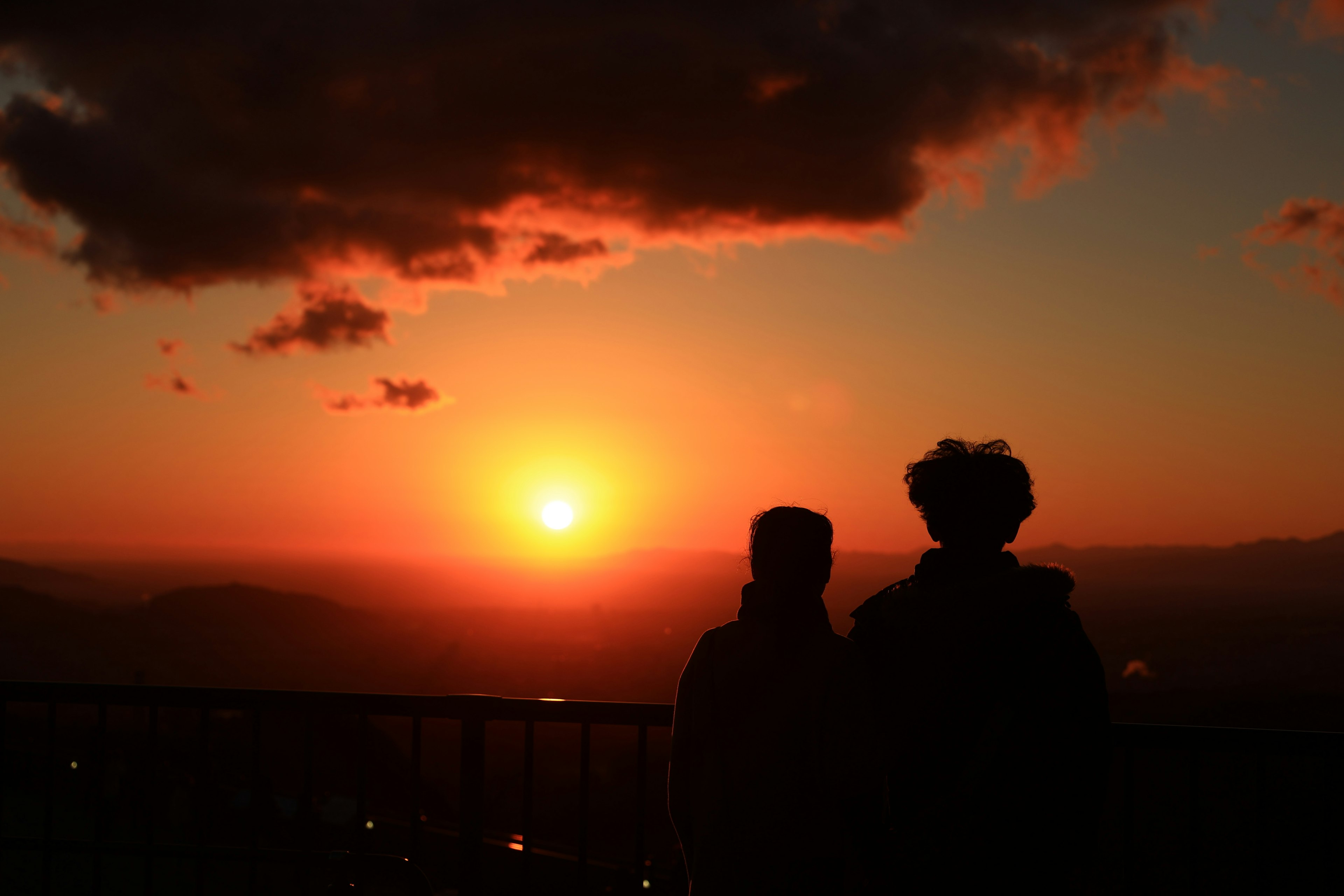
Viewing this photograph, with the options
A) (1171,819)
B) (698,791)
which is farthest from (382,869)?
(1171,819)

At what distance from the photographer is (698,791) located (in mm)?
2678

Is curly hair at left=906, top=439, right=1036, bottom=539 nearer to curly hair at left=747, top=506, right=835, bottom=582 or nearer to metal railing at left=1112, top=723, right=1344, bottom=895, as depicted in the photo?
curly hair at left=747, top=506, right=835, bottom=582

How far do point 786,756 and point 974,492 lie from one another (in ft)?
2.94

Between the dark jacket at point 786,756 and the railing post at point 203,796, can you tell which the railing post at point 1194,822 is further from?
the railing post at point 203,796

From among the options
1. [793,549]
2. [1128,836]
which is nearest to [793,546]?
[793,549]

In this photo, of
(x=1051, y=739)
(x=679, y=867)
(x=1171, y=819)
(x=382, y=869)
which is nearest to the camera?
(x=1051, y=739)

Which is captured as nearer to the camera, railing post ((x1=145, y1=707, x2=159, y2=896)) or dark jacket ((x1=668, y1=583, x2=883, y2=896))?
dark jacket ((x1=668, y1=583, x2=883, y2=896))

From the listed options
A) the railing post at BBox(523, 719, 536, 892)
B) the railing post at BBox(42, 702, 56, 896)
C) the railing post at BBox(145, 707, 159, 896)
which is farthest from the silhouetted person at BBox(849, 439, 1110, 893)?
the railing post at BBox(42, 702, 56, 896)

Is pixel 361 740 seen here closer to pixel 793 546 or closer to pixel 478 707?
pixel 478 707

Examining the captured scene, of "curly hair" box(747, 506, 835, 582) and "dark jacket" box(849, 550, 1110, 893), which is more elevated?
"curly hair" box(747, 506, 835, 582)

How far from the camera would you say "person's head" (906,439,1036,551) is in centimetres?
250

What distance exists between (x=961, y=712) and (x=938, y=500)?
1.86 ft

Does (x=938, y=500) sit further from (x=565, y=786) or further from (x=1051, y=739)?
(x=565, y=786)

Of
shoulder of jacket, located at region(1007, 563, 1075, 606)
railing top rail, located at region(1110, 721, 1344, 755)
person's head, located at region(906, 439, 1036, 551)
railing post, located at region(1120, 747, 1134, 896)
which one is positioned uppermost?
person's head, located at region(906, 439, 1036, 551)
